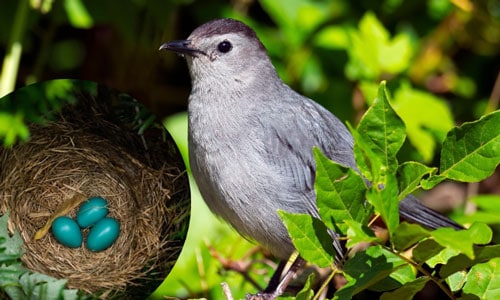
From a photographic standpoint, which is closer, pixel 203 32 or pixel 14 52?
pixel 203 32

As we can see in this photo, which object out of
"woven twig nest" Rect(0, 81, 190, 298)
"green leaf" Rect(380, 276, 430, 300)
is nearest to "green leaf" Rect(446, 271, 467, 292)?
"green leaf" Rect(380, 276, 430, 300)

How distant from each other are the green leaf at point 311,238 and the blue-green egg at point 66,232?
0.51 metres

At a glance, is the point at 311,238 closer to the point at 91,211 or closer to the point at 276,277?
the point at 91,211

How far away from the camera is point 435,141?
138 inches

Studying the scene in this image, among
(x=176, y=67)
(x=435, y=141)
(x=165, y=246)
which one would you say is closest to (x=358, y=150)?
(x=165, y=246)

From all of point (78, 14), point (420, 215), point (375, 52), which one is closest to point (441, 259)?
point (420, 215)

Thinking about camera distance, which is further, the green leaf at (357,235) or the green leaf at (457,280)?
the green leaf at (457,280)

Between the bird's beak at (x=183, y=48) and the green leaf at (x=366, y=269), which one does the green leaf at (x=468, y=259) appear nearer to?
the green leaf at (x=366, y=269)

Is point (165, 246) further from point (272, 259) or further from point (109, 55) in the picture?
point (109, 55)

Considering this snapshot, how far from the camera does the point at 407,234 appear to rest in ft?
5.49

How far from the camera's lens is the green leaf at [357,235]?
165cm

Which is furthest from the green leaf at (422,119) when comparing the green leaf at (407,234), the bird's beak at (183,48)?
the green leaf at (407,234)

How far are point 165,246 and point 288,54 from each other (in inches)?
79.5

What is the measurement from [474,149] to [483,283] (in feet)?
1.17
